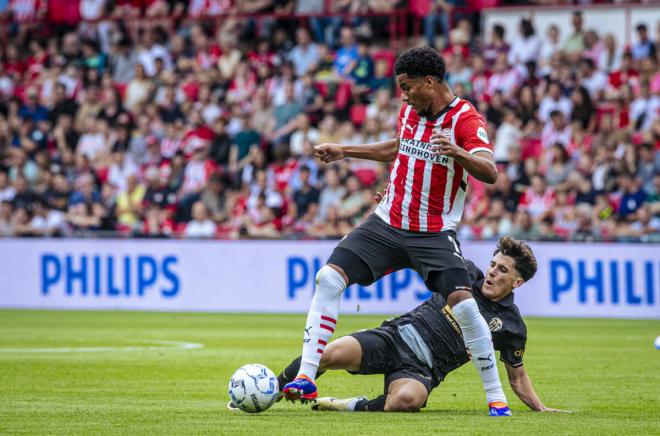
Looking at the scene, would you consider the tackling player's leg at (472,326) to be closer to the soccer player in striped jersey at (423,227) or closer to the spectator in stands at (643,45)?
the soccer player in striped jersey at (423,227)

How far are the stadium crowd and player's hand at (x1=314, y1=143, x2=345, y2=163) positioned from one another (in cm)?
1059

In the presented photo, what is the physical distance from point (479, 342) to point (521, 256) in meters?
0.77

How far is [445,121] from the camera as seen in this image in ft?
27.6

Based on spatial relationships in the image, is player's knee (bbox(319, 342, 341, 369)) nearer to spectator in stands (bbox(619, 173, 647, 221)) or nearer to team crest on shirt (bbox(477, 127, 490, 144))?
team crest on shirt (bbox(477, 127, 490, 144))

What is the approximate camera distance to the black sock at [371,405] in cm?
866

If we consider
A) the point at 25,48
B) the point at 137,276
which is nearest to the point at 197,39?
the point at 25,48

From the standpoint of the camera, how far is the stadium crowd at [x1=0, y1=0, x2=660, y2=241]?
20.8m

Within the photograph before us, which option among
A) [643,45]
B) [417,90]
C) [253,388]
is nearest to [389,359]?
[253,388]

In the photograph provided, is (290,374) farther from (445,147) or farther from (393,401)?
(445,147)

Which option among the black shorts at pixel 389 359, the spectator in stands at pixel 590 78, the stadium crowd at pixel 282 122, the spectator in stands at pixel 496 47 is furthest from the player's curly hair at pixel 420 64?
the spectator in stands at pixel 496 47

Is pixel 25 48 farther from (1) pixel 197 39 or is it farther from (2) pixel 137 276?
(2) pixel 137 276

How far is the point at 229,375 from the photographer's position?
1139 cm

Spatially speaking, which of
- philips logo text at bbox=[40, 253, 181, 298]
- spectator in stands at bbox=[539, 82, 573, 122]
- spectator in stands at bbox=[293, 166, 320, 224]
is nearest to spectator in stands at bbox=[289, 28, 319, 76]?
spectator in stands at bbox=[293, 166, 320, 224]

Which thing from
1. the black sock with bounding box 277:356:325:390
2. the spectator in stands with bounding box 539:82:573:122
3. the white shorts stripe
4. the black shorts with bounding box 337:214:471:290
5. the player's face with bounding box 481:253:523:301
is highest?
the spectator in stands with bounding box 539:82:573:122
